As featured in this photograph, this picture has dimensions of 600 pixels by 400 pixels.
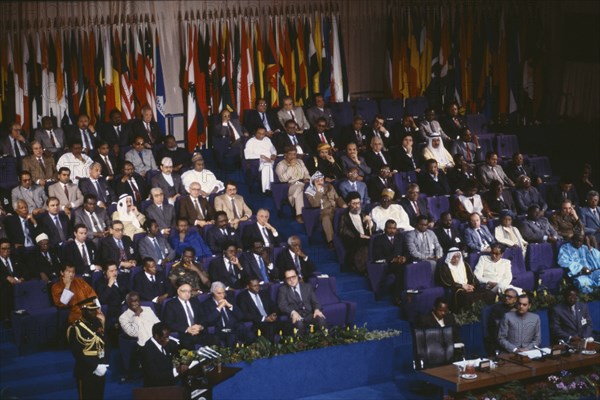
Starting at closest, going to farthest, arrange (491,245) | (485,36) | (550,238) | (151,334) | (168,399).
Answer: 1. (168,399)
2. (151,334)
3. (491,245)
4. (550,238)
5. (485,36)

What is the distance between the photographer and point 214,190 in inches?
575

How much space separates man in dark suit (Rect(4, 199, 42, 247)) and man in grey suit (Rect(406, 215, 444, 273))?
4.59 metres

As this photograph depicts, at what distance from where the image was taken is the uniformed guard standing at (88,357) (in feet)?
35.3

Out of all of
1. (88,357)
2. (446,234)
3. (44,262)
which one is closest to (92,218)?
(44,262)

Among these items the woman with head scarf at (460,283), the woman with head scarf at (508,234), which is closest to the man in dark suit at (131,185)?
the woman with head scarf at (460,283)

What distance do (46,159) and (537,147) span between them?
26.6 feet

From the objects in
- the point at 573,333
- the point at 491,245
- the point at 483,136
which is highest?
the point at 483,136

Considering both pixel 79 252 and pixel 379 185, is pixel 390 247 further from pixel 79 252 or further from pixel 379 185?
pixel 79 252

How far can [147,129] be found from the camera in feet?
50.6

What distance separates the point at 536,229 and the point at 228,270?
4.57m

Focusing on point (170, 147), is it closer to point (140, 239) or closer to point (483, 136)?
point (140, 239)

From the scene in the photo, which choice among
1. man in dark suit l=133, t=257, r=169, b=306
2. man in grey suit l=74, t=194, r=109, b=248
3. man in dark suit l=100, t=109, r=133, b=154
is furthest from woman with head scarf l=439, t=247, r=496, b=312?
man in dark suit l=100, t=109, r=133, b=154

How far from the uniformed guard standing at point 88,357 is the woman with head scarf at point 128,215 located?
269cm

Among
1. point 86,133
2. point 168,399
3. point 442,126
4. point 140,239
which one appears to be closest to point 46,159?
point 86,133
